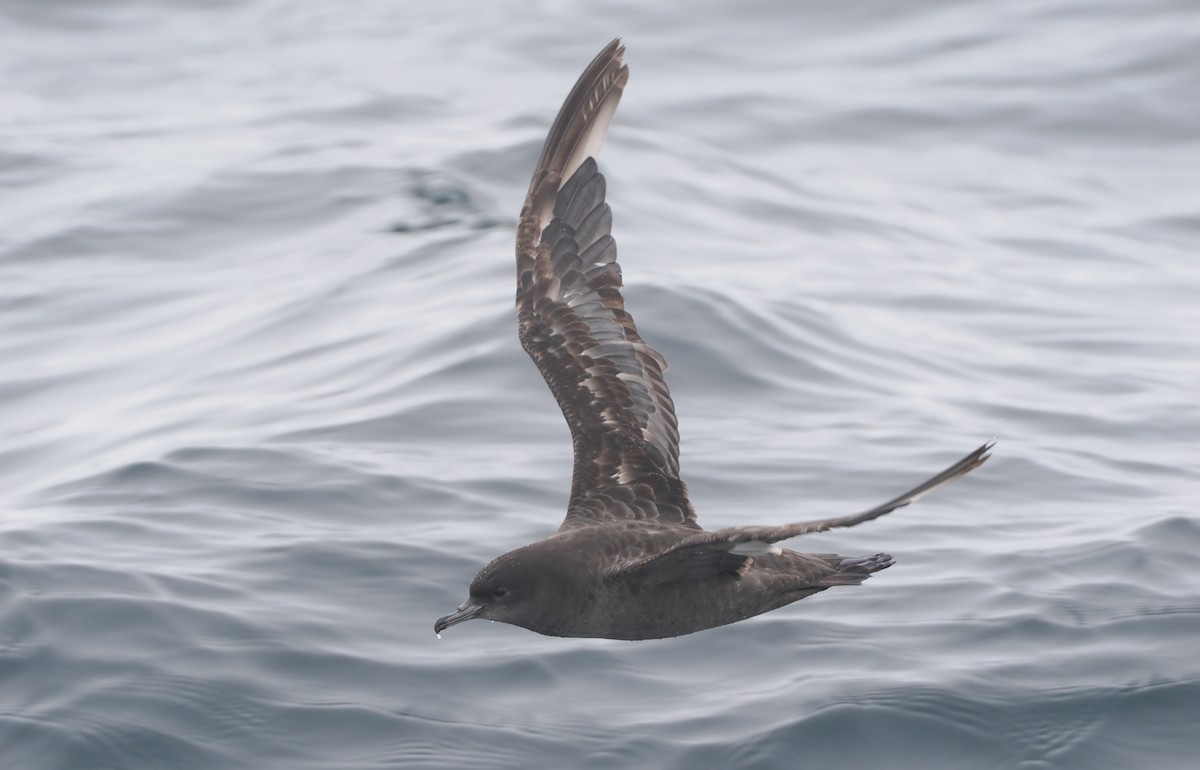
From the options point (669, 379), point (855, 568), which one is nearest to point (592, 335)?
point (855, 568)

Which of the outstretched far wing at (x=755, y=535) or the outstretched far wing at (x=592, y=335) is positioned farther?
the outstretched far wing at (x=592, y=335)

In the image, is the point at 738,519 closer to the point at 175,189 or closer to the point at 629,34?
the point at 175,189

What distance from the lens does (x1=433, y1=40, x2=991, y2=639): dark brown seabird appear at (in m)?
6.13

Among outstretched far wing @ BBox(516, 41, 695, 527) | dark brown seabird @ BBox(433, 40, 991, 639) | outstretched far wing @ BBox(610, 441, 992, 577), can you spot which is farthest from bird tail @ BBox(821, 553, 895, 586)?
outstretched far wing @ BBox(516, 41, 695, 527)

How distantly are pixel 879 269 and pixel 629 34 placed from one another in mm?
9457

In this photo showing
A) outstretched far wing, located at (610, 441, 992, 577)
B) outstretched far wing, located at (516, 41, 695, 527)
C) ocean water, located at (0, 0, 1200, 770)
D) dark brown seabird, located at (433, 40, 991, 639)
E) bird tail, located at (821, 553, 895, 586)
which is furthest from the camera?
ocean water, located at (0, 0, 1200, 770)

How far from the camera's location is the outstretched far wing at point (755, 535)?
4.79m

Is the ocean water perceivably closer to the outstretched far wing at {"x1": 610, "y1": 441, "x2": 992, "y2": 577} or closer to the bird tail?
the bird tail

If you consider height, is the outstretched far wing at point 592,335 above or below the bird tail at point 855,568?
above

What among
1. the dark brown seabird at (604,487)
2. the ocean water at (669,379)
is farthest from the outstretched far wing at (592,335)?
the ocean water at (669,379)

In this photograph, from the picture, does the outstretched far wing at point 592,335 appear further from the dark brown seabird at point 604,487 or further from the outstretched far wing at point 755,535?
the outstretched far wing at point 755,535

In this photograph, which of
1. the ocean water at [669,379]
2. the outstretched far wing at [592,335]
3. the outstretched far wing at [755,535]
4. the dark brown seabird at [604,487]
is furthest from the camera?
Result: the ocean water at [669,379]

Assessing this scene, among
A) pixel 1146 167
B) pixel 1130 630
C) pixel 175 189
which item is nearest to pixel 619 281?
pixel 1130 630

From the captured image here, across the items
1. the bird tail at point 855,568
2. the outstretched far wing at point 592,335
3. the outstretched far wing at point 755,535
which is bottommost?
the bird tail at point 855,568
